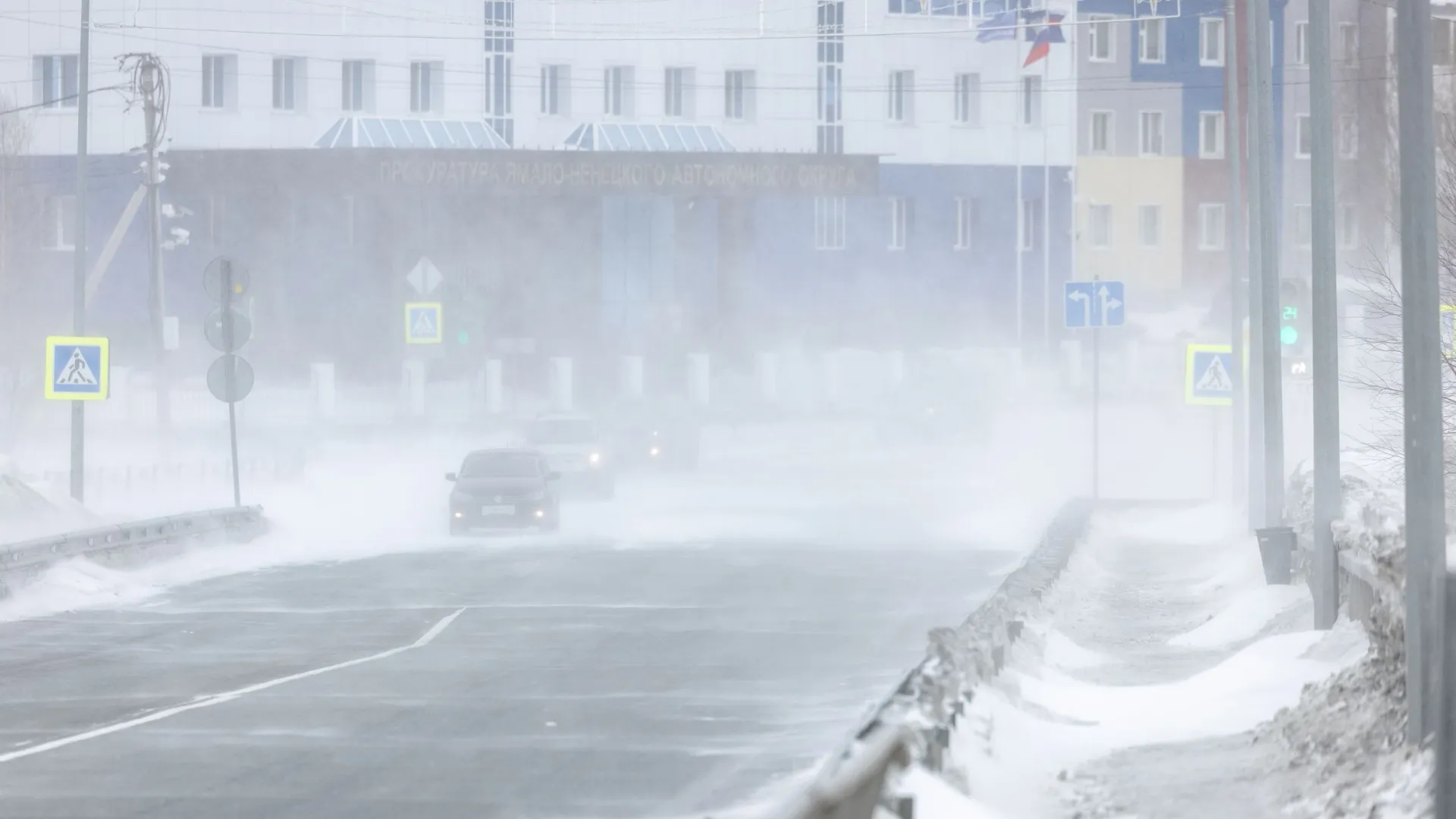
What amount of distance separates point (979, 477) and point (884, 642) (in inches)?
1195

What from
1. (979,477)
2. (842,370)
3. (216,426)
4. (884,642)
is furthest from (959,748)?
(842,370)

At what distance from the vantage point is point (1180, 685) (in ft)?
48.7

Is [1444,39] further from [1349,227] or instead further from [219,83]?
[219,83]

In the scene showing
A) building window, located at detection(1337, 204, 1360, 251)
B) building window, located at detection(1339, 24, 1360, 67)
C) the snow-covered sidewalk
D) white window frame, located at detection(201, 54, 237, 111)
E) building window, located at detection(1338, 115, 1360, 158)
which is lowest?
the snow-covered sidewalk

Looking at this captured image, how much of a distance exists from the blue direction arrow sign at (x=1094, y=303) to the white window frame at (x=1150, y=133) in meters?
41.4

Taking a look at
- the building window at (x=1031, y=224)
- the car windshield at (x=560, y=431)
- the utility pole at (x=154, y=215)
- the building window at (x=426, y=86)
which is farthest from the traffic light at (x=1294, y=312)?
the building window at (x=426, y=86)

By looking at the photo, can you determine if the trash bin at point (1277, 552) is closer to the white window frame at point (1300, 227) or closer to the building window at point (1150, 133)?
the white window frame at point (1300, 227)

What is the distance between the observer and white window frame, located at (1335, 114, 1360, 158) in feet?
230

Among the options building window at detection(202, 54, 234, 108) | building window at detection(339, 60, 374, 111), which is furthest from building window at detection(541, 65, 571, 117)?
building window at detection(202, 54, 234, 108)

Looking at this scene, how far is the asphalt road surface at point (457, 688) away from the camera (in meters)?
11.4

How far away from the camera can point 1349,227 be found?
71250 mm

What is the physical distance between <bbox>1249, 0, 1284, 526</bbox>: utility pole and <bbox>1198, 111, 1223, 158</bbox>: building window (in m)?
52.5

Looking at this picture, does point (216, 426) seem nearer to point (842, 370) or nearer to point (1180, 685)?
point (842, 370)

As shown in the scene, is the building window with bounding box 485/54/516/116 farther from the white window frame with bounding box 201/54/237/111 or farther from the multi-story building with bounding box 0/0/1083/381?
the white window frame with bounding box 201/54/237/111
